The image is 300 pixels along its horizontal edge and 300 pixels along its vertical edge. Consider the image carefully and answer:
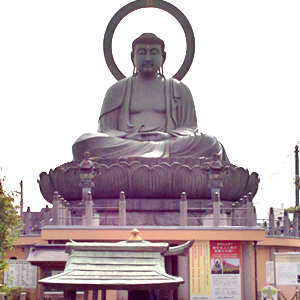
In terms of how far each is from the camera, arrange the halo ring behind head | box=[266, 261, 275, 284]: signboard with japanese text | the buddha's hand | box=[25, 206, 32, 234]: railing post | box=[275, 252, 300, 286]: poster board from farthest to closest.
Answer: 1. the halo ring behind head
2. the buddha's hand
3. box=[25, 206, 32, 234]: railing post
4. box=[266, 261, 275, 284]: signboard with japanese text
5. box=[275, 252, 300, 286]: poster board

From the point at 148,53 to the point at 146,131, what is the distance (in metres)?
2.42

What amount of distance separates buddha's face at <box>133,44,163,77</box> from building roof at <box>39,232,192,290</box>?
12.2 meters

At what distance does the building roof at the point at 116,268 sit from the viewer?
689 centimetres

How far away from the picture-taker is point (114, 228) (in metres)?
13.2

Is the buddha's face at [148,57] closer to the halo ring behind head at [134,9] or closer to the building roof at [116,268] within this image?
the halo ring behind head at [134,9]

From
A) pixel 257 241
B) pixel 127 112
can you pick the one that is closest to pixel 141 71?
pixel 127 112

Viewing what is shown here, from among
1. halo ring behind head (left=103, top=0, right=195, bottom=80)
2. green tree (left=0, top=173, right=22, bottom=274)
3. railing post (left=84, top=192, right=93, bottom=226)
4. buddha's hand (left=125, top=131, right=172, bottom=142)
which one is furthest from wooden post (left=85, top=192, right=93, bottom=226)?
halo ring behind head (left=103, top=0, right=195, bottom=80)

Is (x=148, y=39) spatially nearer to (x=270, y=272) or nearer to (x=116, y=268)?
(x=270, y=272)

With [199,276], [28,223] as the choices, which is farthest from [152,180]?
[199,276]

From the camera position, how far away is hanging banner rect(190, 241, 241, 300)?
1283cm

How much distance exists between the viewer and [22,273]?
13367mm

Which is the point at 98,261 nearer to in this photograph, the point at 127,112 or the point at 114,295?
the point at 114,295

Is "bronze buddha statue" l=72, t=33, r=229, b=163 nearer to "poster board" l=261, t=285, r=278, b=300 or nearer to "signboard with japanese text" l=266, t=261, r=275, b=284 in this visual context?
"signboard with japanese text" l=266, t=261, r=275, b=284

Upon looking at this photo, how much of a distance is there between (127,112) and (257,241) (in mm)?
6655
